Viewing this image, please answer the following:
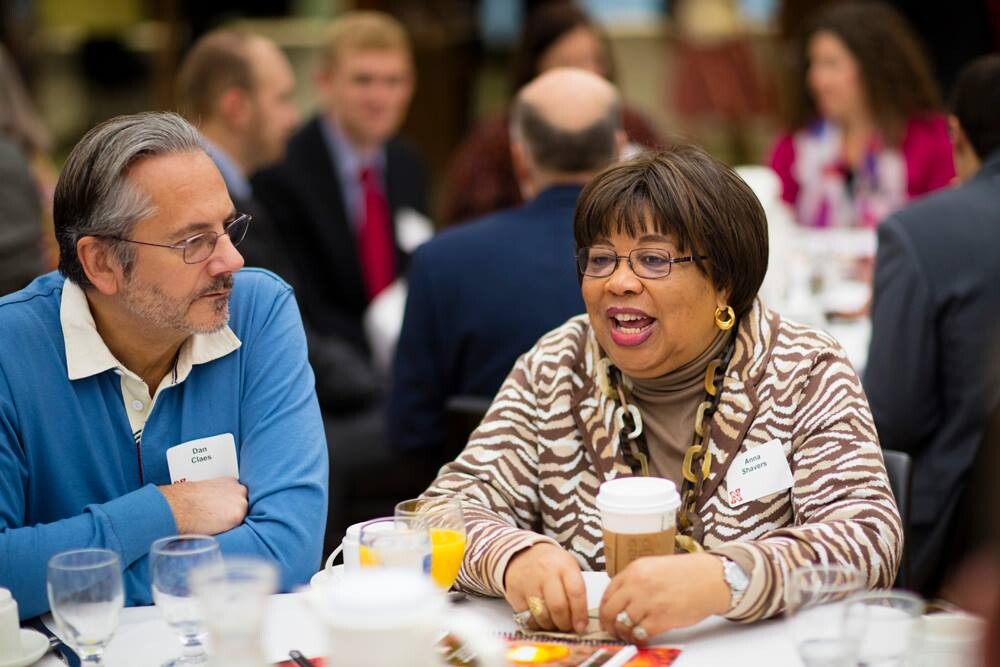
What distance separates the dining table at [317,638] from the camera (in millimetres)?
1718

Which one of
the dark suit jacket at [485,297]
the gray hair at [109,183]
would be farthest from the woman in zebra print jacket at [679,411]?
the dark suit jacket at [485,297]

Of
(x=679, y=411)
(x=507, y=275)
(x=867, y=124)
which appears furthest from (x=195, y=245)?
(x=867, y=124)

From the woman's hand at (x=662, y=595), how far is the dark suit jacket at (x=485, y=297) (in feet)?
4.98

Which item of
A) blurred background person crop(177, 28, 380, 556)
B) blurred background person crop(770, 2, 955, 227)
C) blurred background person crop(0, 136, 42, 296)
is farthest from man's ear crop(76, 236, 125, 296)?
blurred background person crop(770, 2, 955, 227)

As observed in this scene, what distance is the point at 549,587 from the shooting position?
1.81 m

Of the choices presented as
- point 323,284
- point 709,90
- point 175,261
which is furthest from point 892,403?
point 709,90

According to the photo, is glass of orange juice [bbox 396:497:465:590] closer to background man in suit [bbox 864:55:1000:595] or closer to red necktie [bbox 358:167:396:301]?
background man in suit [bbox 864:55:1000:595]

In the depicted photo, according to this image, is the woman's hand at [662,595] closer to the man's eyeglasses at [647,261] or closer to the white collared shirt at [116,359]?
the man's eyeglasses at [647,261]

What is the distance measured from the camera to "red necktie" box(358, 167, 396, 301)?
5141mm

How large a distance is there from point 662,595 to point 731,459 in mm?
415

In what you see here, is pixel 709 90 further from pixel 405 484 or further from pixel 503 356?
pixel 503 356

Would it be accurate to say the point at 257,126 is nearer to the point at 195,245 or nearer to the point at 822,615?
the point at 195,245

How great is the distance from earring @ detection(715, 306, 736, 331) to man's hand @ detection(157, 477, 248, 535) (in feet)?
2.81

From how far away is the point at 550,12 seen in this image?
5.47 m
